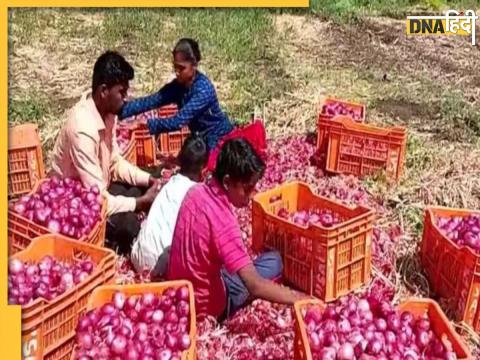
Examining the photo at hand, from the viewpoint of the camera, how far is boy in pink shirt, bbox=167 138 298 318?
11.1ft

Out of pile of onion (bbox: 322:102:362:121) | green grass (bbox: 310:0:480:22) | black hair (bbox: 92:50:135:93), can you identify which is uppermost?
green grass (bbox: 310:0:480:22)

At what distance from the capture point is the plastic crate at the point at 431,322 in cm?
300

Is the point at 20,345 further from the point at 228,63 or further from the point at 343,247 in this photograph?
the point at 228,63

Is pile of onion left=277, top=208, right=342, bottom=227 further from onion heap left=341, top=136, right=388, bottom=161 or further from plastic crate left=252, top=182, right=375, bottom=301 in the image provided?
onion heap left=341, top=136, right=388, bottom=161

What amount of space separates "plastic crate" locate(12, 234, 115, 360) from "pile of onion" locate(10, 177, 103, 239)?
26 centimetres

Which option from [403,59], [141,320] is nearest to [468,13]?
[403,59]

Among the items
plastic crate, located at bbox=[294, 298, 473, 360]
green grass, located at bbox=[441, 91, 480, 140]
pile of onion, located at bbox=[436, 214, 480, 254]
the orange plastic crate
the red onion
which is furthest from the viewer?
green grass, located at bbox=[441, 91, 480, 140]

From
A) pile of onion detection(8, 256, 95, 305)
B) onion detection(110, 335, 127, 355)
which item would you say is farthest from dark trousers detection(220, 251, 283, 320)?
onion detection(110, 335, 127, 355)

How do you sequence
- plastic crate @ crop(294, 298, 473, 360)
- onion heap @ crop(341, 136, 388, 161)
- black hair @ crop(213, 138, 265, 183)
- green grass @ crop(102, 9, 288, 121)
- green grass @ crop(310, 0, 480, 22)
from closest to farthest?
plastic crate @ crop(294, 298, 473, 360) < black hair @ crop(213, 138, 265, 183) < onion heap @ crop(341, 136, 388, 161) < green grass @ crop(102, 9, 288, 121) < green grass @ crop(310, 0, 480, 22)

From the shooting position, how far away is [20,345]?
2.94 meters

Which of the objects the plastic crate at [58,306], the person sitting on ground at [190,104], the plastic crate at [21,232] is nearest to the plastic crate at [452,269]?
the person sitting on ground at [190,104]

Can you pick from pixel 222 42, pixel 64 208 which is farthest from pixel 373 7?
pixel 64 208

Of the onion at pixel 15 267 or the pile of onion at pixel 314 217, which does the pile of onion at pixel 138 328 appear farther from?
the pile of onion at pixel 314 217

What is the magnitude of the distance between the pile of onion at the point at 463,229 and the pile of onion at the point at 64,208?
187 centimetres
